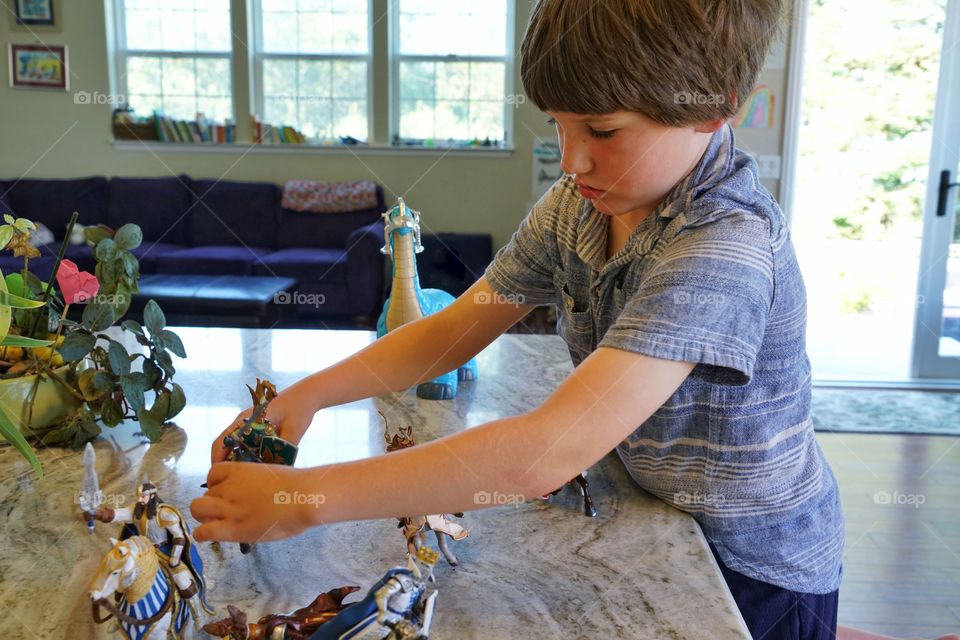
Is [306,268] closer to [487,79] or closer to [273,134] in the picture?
[273,134]

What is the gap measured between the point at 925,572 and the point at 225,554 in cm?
218

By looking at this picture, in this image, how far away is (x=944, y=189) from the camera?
408 centimetres

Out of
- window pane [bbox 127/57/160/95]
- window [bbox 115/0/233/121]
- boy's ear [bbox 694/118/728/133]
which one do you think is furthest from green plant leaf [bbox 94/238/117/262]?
window pane [bbox 127/57/160/95]

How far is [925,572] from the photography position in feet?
7.67

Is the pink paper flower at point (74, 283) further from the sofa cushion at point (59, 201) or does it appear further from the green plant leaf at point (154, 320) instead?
the sofa cushion at point (59, 201)

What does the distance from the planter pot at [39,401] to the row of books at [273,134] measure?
4.71 meters

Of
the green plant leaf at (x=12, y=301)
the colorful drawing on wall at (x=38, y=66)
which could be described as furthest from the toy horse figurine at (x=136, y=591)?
the colorful drawing on wall at (x=38, y=66)

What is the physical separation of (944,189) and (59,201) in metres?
5.13

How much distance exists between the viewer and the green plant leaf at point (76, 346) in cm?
104

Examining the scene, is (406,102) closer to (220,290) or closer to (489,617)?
(220,290)

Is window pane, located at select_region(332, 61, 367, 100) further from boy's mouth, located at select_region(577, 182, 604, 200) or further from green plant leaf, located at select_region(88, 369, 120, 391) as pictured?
boy's mouth, located at select_region(577, 182, 604, 200)

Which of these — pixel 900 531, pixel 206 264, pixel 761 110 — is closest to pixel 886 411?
pixel 900 531

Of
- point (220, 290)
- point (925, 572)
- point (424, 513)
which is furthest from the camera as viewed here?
point (220, 290)

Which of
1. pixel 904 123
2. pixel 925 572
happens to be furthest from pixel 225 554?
pixel 904 123
